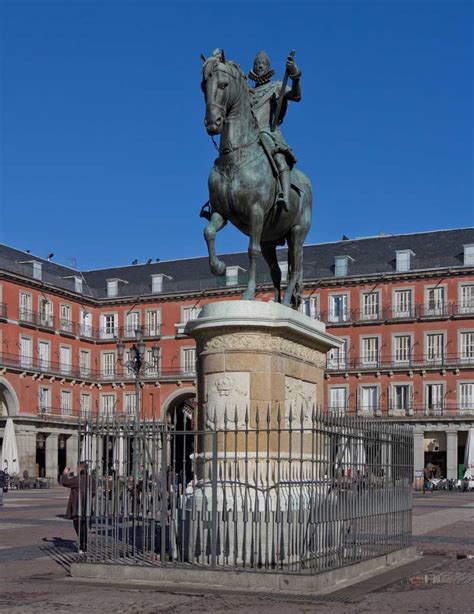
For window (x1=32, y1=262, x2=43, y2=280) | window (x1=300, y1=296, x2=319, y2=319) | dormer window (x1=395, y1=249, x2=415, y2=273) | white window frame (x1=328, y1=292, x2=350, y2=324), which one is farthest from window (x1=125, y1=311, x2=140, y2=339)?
dormer window (x1=395, y1=249, x2=415, y2=273)

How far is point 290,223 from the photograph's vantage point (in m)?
12.7

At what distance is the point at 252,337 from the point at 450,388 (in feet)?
176

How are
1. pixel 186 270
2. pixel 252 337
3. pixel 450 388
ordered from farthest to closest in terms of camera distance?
pixel 186 270 → pixel 450 388 → pixel 252 337

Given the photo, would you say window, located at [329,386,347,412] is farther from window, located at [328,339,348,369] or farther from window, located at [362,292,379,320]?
window, located at [362,292,379,320]

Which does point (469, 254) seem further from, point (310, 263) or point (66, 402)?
point (66, 402)

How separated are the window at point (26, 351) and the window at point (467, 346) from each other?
90.3 ft

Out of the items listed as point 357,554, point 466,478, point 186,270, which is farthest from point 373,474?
point 186,270

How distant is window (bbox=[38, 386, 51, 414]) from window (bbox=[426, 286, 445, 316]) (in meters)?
25.4

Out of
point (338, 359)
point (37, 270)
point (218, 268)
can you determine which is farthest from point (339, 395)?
point (218, 268)

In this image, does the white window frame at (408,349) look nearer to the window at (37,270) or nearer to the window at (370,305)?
the window at (370,305)

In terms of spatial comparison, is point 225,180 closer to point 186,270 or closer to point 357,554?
point 357,554

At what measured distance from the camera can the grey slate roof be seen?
6606 cm

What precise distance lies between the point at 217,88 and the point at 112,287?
64.7 metres

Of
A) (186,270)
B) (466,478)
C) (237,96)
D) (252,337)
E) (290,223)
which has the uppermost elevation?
(186,270)
